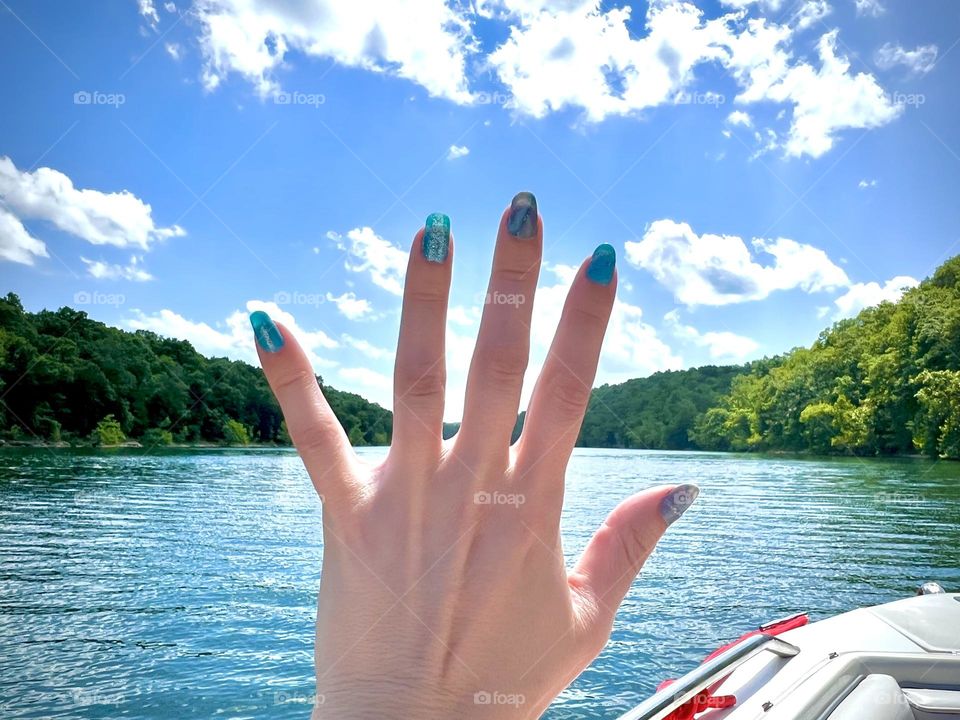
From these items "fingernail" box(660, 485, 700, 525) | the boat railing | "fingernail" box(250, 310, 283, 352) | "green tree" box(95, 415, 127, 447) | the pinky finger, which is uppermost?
"fingernail" box(250, 310, 283, 352)

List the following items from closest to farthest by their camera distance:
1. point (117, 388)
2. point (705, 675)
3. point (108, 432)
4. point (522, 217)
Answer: point (522, 217) < point (705, 675) < point (108, 432) < point (117, 388)

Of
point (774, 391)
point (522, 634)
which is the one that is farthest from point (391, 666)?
point (774, 391)

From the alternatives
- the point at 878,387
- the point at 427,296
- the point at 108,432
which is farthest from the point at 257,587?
the point at 108,432

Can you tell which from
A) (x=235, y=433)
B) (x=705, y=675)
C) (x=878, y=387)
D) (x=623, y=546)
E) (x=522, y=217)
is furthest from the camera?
(x=235, y=433)

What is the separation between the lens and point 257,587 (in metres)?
12.0

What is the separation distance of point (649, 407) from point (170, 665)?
104m

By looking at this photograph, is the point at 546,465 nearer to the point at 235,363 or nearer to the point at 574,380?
the point at 574,380

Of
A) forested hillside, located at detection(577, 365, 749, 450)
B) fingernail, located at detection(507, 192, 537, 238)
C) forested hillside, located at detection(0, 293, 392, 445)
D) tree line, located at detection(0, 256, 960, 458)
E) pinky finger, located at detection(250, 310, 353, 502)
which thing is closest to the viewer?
fingernail, located at detection(507, 192, 537, 238)

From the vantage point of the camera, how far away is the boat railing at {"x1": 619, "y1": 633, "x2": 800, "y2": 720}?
252cm

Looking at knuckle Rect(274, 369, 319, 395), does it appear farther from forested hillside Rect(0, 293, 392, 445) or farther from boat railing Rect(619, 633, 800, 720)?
forested hillside Rect(0, 293, 392, 445)

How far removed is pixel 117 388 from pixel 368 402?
117 ft

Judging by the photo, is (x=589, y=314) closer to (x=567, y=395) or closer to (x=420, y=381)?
(x=567, y=395)

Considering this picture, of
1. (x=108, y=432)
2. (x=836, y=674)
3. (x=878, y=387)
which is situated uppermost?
(x=878, y=387)

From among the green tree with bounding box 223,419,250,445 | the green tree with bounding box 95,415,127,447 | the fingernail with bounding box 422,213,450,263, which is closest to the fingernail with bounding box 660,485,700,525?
the fingernail with bounding box 422,213,450,263
